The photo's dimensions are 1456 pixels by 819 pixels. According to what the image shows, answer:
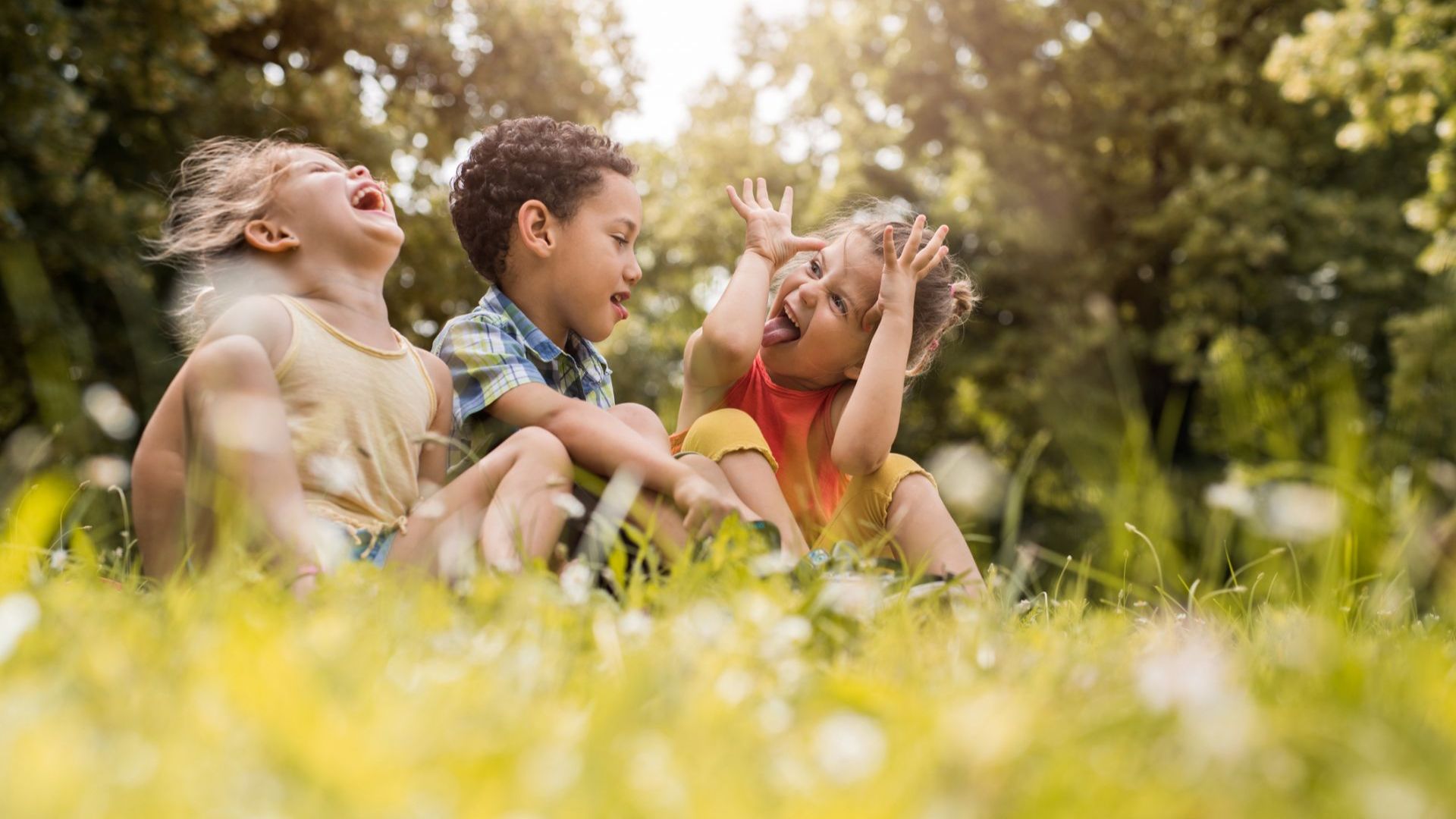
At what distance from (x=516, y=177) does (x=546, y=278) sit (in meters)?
0.33

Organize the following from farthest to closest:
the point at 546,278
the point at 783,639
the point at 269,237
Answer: the point at 546,278
the point at 269,237
the point at 783,639

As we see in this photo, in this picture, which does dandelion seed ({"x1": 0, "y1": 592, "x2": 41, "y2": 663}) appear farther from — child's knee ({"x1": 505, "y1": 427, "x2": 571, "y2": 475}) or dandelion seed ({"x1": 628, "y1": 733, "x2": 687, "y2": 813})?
child's knee ({"x1": 505, "y1": 427, "x2": 571, "y2": 475})

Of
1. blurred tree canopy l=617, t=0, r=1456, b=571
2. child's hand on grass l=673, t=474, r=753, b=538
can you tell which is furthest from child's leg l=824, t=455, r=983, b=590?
blurred tree canopy l=617, t=0, r=1456, b=571

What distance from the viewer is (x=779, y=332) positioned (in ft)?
11.3

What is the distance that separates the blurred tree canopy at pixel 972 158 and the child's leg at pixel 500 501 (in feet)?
25.0

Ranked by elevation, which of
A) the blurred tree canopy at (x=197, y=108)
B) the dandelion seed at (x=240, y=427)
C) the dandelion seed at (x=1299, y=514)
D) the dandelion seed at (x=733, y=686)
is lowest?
the blurred tree canopy at (x=197, y=108)

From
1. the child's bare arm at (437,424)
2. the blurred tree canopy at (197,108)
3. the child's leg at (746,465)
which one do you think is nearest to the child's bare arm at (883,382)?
the child's leg at (746,465)

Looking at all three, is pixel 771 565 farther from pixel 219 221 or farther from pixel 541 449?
pixel 219 221

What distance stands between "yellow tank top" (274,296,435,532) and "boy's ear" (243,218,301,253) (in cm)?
18

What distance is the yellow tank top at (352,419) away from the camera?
254 centimetres

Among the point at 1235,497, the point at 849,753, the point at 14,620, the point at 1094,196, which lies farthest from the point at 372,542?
the point at 1094,196

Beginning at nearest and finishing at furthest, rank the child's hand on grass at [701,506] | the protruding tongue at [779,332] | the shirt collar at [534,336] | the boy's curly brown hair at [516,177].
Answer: the child's hand on grass at [701,506] < the shirt collar at [534,336] < the boy's curly brown hair at [516,177] < the protruding tongue at [779,332]

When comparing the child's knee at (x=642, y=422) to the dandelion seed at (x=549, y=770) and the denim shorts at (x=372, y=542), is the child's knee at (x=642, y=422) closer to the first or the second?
the denim shorts at (x=372, y=542)

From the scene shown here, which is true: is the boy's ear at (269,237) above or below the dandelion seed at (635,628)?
above
